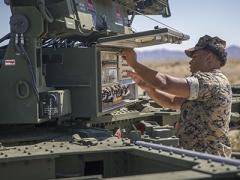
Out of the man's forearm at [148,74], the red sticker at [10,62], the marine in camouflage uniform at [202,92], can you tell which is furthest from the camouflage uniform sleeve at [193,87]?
the red sticker at [10,62]

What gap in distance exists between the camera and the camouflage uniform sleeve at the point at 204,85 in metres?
5.66

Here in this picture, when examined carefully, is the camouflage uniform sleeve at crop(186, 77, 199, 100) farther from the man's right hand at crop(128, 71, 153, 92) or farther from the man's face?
the man's right hand at crop(128, 71, 153, 92)

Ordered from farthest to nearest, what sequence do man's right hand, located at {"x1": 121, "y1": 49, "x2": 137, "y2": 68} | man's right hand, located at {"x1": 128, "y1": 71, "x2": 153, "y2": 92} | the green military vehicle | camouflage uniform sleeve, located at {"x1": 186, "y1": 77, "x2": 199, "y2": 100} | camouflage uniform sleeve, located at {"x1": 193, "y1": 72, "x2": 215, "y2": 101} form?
1. man's right hand, located at {"x1": 128, "y1": 71, "x2": 153, "y2": 92}
2. man's right hand, located at {"x1": 121, "y1": 49, "x2": 137, "y2": 68}
3. camouflage uniform sleeve, located at {"x1": 193, "y1": 72, "x2": 215, "y2": 101}
4. camouflage uniform sleeve, located at {"x1": 186, "y1": 77, "x2": 199, "y2": 100}
5. the green military vehicle

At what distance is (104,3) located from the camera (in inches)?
291

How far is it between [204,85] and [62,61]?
1504mm

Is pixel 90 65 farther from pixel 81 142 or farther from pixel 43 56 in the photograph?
pixel 81 142

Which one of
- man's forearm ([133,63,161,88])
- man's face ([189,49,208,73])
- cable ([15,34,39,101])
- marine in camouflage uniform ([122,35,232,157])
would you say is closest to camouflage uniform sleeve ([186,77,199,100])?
marine in camouflage uniform ([122,35,232,157])

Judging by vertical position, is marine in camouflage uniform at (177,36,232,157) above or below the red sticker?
below

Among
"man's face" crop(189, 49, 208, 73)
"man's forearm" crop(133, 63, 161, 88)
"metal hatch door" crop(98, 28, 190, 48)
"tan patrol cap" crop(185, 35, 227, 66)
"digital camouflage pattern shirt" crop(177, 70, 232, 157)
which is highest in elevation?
"metal hatch door" crop(98, 28, 190, 48)

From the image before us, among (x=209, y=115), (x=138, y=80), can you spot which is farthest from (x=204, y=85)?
(x=138, y=80)

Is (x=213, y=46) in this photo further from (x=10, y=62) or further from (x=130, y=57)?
(x=10, y=62)

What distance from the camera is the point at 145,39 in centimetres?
632

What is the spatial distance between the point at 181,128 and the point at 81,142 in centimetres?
112

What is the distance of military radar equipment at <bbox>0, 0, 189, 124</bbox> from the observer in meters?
5.83
